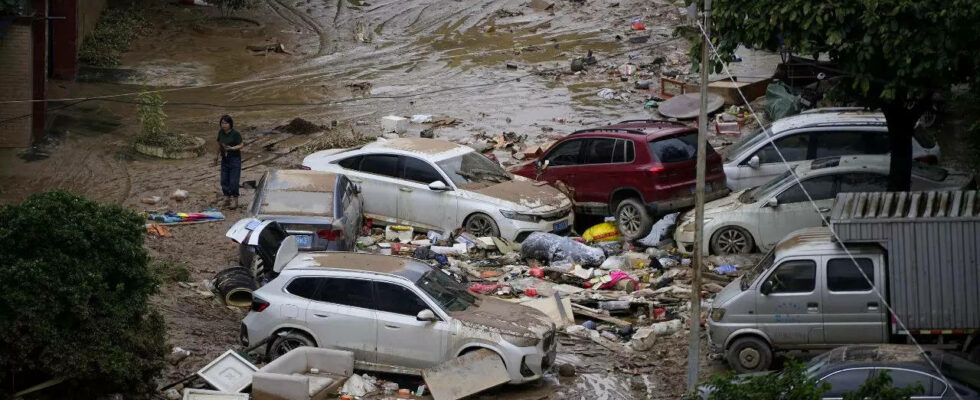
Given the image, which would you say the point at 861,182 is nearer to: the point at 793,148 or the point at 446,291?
the point at 793,148

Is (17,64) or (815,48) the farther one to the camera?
(17,64)

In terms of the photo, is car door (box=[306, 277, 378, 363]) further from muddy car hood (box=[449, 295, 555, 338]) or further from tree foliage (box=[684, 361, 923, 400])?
tree foliage (box=[684, 361, 923, 400])

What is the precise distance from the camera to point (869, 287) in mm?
12086

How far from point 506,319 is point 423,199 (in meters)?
5.65

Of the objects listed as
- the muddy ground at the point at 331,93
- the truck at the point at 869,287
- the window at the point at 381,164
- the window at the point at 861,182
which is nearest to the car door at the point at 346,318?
the muddy ground at the point at 331,93

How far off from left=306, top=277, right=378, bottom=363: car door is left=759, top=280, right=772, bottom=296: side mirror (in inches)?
166

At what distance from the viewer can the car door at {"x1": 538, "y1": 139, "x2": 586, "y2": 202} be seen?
18.1 m

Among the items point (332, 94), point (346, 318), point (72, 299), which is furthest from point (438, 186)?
point (332, 94)

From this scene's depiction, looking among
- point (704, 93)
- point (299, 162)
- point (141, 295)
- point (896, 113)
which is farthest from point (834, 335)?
point (299, 162)

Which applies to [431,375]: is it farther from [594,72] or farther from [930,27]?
[594,72]

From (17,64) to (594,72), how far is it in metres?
14.1

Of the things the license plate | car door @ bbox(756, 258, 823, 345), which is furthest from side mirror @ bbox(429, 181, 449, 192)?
car door @ bbox(756, 258, 823, 345)

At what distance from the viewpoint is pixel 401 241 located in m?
17.3

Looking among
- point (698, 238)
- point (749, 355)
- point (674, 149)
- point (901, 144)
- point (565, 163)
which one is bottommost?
point (749, 355)
